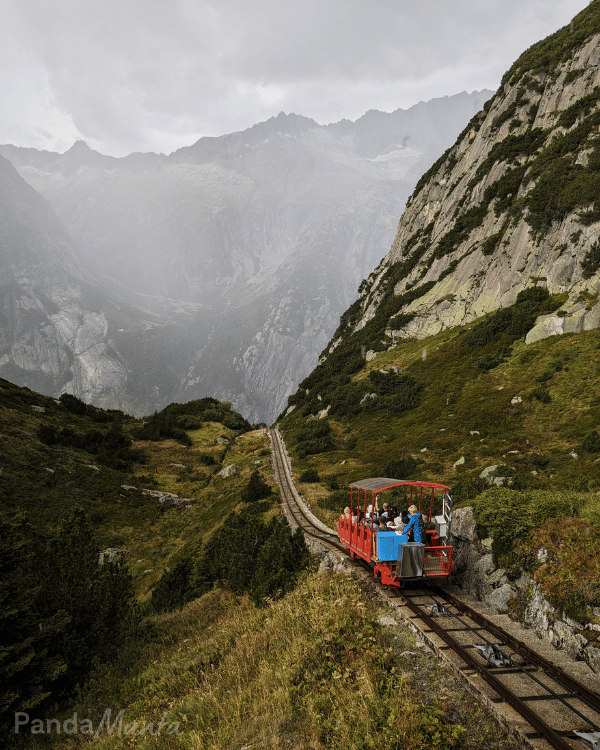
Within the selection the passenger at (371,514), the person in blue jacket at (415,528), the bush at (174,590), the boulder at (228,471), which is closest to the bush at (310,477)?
the boulder at (228,471)

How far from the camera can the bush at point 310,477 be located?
3350 centimetres

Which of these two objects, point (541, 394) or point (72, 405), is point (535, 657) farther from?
point (72, 405)

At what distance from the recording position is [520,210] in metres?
46.2

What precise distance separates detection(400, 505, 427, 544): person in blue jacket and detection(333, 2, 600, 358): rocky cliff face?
2823 cm

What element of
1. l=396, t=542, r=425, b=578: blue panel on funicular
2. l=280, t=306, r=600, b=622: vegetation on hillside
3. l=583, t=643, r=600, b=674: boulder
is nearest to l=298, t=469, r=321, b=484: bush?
l=280, t=306, r=600, b=622: vegetation on hillside

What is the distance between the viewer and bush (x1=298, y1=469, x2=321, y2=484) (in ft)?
110

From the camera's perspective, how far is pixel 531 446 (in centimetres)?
2462

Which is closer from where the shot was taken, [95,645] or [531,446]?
[95,645]

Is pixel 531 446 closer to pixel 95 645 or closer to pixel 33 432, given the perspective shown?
pixel 95 645

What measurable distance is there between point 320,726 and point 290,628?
3.56 meters

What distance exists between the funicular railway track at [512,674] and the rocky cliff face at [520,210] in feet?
101

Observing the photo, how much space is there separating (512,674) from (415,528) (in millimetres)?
5547

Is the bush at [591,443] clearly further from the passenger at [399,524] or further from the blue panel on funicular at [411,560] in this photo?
the blue panel on funicular at [411,560]

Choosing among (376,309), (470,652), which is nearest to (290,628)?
(470,652)
